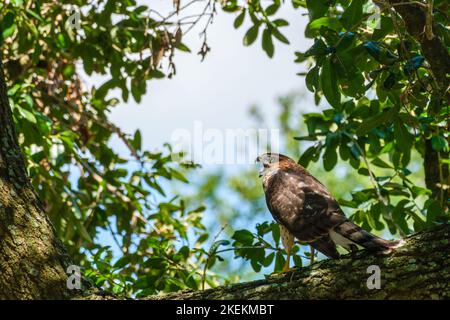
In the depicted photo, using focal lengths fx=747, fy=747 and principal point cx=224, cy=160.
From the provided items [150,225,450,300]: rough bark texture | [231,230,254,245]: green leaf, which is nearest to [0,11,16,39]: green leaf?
[231,230,254,245]: green leaf

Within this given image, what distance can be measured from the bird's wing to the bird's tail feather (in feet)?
0.41

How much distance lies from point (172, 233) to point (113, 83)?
150cm

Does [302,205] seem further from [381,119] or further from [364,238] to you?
[364,238]

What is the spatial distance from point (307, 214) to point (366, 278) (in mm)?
1356

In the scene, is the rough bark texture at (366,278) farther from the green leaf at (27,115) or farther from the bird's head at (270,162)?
the green leaf at (27,115)

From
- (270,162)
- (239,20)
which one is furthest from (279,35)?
(270,162)

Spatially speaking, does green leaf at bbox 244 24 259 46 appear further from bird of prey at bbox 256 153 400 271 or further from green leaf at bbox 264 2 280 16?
bird of prey at bbox 256 153 400 271

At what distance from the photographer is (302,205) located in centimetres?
478

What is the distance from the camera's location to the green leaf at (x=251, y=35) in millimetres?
6211

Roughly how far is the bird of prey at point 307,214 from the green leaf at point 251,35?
3.69 ft

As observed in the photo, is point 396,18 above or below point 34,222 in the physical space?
above

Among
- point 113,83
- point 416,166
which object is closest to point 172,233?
point 113,83
